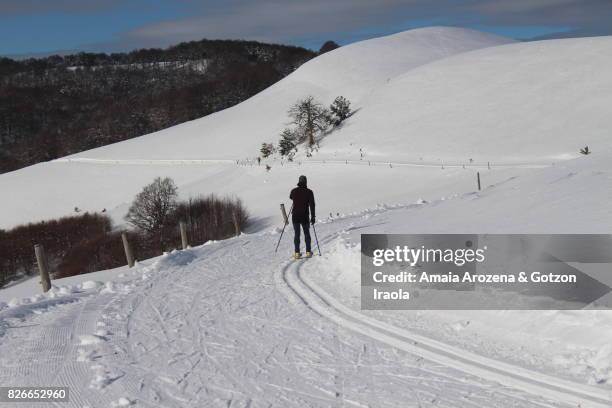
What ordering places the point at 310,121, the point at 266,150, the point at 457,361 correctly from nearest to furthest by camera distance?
the point at 457,361 → the point at 266,150 → the point at 310,121

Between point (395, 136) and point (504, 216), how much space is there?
1659 inches

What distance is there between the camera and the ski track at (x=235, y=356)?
6.28 m

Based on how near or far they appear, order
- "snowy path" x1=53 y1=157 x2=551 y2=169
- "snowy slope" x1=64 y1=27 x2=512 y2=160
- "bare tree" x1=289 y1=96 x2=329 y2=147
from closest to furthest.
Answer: "snowy path" x1=53 y1=157 x2=551 y2=169, "bare tree" x1=289 y1=96 x2=329 y2=147, "snowy slope" x1=64 y1=27 x2=512 y2=160

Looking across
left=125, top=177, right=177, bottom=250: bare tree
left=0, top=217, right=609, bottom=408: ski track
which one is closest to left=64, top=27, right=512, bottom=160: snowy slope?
left=125, top=177, right=177, bottom=250: bare tree

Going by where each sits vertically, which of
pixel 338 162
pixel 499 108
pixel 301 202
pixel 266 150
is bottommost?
pixel 338 162

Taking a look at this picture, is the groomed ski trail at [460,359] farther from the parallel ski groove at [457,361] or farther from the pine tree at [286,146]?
the pine tree at [286,146]

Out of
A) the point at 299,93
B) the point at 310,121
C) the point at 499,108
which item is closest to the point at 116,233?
the point at 310,121

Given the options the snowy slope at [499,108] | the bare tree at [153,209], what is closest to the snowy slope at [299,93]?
the snowy slope at [499,108]

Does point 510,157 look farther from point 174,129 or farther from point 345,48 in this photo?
point 345,48

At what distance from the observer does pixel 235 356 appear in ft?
25.0

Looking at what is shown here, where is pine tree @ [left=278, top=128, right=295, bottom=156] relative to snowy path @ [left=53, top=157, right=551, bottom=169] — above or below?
above

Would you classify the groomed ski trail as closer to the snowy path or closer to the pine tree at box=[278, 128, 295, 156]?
the snowy path

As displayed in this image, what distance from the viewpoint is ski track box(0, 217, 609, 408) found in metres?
6.28

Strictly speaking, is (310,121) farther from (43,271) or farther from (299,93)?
(43,271)
